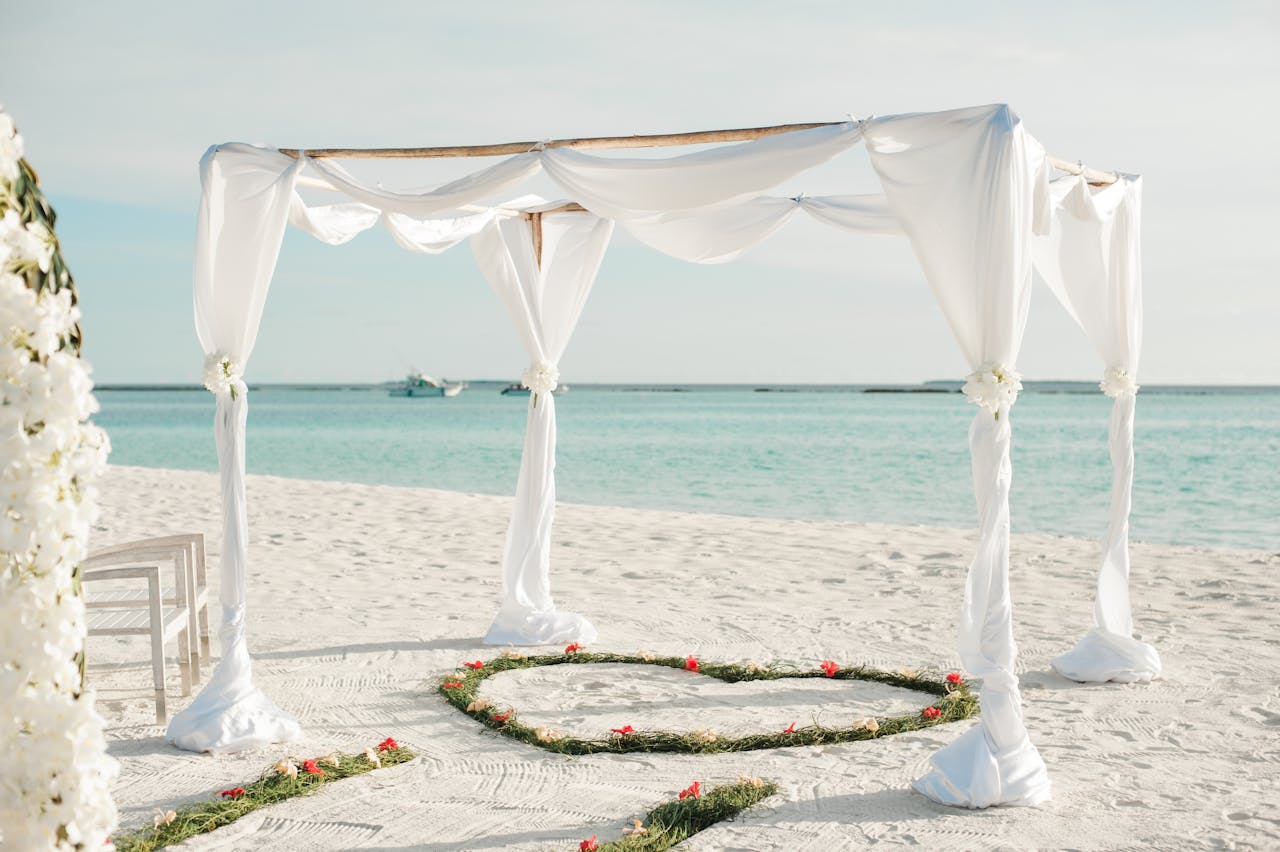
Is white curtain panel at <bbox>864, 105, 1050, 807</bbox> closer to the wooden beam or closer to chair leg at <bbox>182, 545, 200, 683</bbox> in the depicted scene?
the wooden beam

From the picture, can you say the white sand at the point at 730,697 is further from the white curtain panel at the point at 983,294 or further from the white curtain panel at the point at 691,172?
the white curtain panel at the point at 691,172

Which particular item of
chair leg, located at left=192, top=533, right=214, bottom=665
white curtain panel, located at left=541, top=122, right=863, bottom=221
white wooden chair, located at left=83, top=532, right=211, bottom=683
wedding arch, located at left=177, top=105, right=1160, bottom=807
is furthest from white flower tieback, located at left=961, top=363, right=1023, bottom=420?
chair leg, located at left=192, top=533, right=214, bottom=665

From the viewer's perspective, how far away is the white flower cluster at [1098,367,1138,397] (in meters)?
5.53

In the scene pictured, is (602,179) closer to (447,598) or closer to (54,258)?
(54,258)

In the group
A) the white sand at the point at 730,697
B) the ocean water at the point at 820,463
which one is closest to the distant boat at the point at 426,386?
the ocean water at the point at 820,463

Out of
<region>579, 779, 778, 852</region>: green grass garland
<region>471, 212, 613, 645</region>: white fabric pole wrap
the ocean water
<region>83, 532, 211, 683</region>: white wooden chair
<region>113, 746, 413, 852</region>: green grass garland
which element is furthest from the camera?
the ocean water

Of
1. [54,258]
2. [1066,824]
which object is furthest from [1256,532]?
[54,258]

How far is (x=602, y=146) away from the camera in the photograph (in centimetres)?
468

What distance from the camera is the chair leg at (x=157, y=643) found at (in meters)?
4.43

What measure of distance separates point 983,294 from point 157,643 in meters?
3.70

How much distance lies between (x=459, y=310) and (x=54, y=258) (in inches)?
1210

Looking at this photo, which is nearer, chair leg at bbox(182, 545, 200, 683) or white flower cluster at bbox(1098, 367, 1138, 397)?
chair leg at bbox(182, 545, 200, 683)

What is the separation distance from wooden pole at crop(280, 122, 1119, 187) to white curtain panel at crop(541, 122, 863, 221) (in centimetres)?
7

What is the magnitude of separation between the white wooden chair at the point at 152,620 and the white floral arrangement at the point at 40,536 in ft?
7.43
